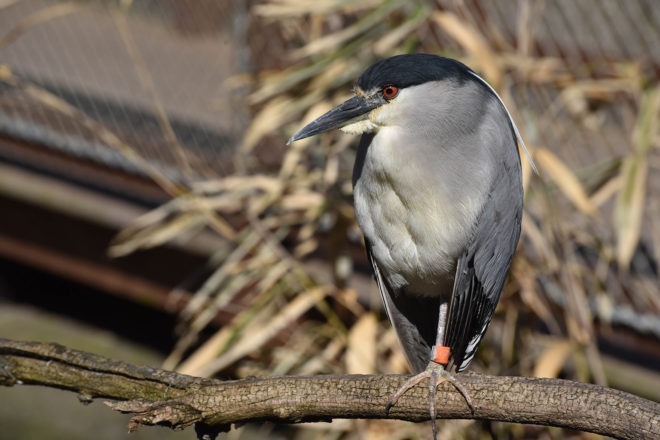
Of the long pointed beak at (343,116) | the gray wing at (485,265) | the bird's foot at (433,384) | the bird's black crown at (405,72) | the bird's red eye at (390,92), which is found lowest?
the bird's foot at (433,384)

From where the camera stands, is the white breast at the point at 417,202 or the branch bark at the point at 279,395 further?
the white breast at the point at 417,202

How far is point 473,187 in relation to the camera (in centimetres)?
171

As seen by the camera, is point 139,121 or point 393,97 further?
point 139,121

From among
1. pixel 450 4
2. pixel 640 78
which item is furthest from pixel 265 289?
pixel 640 78

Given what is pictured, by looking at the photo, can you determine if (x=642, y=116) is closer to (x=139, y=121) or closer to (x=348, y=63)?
(x=348, y=63)

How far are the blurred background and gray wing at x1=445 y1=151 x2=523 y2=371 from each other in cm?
60

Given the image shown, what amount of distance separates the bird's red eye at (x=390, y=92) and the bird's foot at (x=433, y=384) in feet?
1.55

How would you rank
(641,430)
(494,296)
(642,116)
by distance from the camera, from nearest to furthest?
1. (641,430)
2. (494,296)
3. (642,116)

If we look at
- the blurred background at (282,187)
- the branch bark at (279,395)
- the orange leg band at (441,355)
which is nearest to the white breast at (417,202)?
the orange leg band at (441,355)

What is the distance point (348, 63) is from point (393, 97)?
1.02m

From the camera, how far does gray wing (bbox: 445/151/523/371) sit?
1.74 m

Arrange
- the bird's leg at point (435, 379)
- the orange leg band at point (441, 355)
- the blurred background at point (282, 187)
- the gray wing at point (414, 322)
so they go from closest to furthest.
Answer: the bird's leg at point (435, 379) < the orange leg band at point (441, 355) < the gray wing at point (414, 322) < the blurred background at point (282, 187)

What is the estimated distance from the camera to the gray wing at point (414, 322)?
1.92 metres

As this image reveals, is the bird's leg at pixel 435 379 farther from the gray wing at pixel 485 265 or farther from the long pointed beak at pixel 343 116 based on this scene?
the long pointed beak at pixel 343 116
